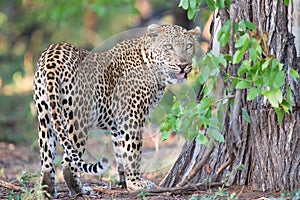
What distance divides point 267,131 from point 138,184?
1.63m

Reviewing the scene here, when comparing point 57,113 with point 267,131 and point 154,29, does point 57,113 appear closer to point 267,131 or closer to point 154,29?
point 154,29

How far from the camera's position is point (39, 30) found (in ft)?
72.3

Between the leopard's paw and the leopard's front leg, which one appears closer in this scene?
the leopard's paw

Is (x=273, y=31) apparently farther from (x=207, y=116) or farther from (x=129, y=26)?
(x=129, y=26)

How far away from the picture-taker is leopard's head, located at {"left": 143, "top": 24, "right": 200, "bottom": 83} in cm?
793

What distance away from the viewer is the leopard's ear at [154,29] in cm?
809

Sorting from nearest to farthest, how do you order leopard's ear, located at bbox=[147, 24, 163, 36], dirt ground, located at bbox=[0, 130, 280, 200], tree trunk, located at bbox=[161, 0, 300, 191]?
tree trunk, located at bbox=[161, 0, 300, 191] < dirt ground, located at bbox=[0, 130, 280, 200] < leopard's ear, located at bbox=[147, 24, 163, 36]

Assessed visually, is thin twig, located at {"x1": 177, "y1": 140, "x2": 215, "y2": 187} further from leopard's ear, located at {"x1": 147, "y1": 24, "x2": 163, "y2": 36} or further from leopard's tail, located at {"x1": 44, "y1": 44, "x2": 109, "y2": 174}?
leopard's ear, located at {"x1": 147, "y1": 24, "x2": 163, "y2": 36}

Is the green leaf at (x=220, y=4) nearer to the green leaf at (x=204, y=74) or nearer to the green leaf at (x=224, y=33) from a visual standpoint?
the green leaf at (x=224, y=33)

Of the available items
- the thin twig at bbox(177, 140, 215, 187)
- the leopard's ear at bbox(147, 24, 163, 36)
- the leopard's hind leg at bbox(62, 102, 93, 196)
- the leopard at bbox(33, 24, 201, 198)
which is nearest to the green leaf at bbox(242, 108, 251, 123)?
the thin twig at bbox(177, 140, 215, 187)

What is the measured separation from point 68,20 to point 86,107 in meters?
10.2

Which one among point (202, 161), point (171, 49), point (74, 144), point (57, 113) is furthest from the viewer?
point (171, 49)

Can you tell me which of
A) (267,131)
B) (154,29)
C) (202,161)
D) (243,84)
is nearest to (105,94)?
(154,29)

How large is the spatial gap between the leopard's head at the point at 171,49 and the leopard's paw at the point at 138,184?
3.43 ft
